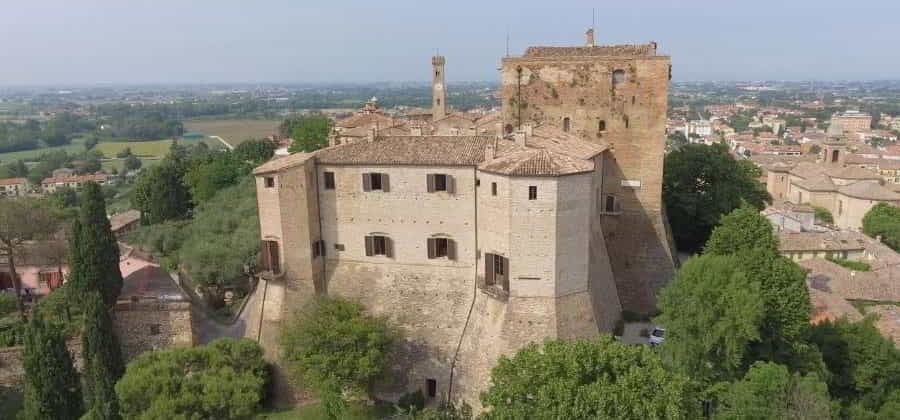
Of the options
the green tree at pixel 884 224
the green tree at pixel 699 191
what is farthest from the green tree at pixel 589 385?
the green tree at pixel 884 224

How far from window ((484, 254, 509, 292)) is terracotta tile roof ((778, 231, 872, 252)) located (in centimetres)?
3290

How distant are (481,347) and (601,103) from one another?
13861 mm

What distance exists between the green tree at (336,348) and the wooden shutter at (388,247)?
2.80 m

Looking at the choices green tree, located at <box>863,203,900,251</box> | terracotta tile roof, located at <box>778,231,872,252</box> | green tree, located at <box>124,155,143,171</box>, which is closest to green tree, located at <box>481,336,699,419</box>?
terracotta tile roof, located at <box>778,231,872,252</box>

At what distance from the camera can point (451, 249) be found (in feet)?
84.1

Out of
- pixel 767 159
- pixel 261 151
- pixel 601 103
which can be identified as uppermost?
pixel 601 103

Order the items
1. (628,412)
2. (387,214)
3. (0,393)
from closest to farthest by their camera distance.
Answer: (628,412)
(387,214)
(0,393)

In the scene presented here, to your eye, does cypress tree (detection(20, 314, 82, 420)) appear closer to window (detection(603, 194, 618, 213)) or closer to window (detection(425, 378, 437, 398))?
window (detection(425, 378, 437, 398))

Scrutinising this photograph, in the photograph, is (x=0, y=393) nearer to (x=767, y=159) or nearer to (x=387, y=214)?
(x=387, y=214)

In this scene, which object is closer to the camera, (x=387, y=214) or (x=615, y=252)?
(x=387, y=214)

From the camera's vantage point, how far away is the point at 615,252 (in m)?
31.8

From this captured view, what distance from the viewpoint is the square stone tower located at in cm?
3047

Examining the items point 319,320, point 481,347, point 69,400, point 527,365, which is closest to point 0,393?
point 69,400

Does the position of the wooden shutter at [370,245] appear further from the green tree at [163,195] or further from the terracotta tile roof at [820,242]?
the terracotta tile roof at [820,242]
